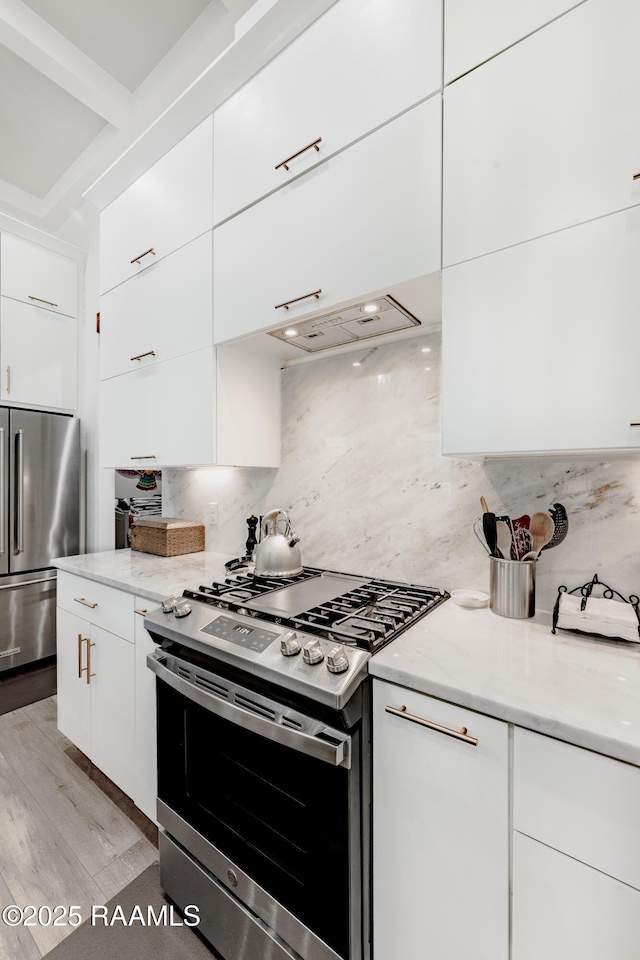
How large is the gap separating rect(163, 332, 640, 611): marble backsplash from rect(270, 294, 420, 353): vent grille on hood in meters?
0.08

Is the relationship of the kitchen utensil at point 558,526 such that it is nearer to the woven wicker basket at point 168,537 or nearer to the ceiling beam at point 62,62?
the woven wicker basket at point 168,537

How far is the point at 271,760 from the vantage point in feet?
3.47

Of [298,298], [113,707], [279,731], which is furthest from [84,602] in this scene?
[298,298]

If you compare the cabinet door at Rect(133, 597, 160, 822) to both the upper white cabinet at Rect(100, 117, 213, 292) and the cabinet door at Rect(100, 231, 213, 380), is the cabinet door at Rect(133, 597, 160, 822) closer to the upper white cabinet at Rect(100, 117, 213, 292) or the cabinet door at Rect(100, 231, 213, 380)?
the cabinet door at Rect(100, 231, 213, 380)

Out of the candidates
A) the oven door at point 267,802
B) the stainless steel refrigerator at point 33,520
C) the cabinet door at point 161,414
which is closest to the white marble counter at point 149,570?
the oven door at point 267,802

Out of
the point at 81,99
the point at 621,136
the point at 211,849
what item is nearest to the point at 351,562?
the point at 211,849

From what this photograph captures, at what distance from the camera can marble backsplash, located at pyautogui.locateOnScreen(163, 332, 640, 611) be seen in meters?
1.21

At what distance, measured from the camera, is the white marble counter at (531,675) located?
714mm

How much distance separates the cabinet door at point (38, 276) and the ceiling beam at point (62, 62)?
118 cm

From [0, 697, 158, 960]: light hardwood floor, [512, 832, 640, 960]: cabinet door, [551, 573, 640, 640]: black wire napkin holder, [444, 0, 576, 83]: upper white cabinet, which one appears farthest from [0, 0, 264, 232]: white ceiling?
[0, 697, 158, 960]: light hardwood floor

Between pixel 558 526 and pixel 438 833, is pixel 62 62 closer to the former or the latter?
pixel 558 526

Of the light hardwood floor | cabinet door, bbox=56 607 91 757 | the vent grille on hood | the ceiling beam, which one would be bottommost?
the light hardwood floor

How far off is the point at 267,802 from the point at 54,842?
1132mm

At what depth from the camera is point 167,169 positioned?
6.01 ft
